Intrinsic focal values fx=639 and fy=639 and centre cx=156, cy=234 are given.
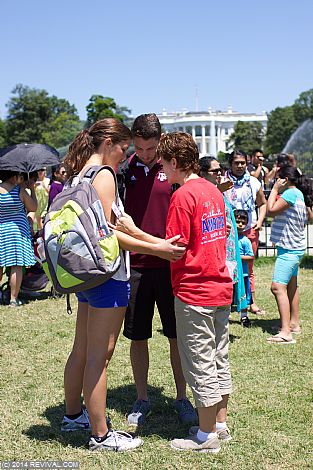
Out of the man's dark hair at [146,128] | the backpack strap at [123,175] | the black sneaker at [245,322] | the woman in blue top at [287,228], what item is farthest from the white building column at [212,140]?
the man's dark hair at [146,128]

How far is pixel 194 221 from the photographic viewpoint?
370 centimetres

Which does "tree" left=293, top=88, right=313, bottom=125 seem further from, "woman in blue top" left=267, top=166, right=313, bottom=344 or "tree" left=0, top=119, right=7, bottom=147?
"woman in blue top" left=267, top=166, right=313, bottom=344

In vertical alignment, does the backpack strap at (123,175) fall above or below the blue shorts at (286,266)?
above

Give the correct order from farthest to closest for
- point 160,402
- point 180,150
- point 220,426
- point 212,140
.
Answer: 1. point 212,140
2. point 160,402
3. point 220,426
4. point 180,150

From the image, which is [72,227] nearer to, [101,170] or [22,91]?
[101,170]

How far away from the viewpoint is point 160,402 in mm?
4914

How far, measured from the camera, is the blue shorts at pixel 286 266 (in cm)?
670

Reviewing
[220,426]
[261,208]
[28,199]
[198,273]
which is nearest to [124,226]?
[198,273]

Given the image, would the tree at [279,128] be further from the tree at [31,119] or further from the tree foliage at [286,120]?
the tree at [31,119]

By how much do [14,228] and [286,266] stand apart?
375cm

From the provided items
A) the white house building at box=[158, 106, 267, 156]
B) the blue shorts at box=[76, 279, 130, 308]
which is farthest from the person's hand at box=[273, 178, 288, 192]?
the white house building at box=[158, 106, 267, 156]

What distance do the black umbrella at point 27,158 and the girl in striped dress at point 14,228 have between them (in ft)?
0.43

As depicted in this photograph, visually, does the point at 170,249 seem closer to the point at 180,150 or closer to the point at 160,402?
the point at 180,150

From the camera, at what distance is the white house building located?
135625 mm
